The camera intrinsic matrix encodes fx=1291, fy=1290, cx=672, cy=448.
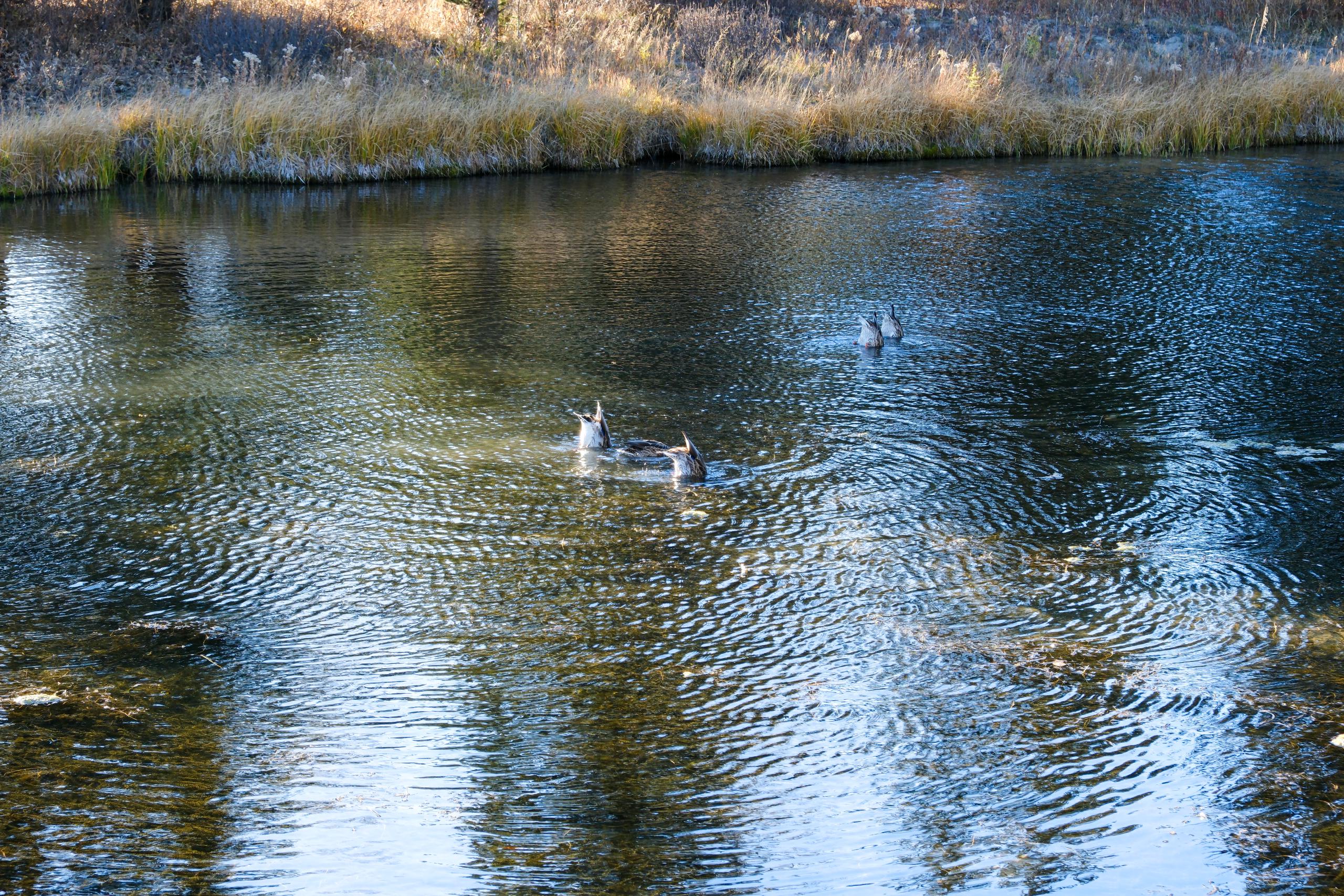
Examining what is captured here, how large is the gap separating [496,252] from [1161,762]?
8.94 m

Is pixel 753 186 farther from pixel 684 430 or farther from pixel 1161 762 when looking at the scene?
pixel 1161 762

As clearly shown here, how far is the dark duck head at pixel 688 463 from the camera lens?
6.04 meters

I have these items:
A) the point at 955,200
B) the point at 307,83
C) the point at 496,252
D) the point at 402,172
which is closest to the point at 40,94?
the point at 307,83

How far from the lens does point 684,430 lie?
682cm

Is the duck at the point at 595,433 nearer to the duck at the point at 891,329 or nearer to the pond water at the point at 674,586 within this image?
the pond water at the point at 674,586

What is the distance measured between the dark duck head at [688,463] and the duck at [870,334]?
99.9 inches

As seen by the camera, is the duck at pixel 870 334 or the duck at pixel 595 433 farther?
the duck at pixel 870 334

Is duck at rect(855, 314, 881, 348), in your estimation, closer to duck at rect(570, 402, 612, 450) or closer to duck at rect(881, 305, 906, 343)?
duck at rect(881, 305, 906, 343)

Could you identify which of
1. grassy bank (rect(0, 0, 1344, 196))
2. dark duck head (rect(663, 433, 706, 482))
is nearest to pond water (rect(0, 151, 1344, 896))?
dark duck head (rect(663, 433, 706, 482))

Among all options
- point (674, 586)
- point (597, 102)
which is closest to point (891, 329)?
point (674, 586)

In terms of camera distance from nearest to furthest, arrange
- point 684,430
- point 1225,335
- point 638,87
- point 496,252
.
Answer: point 684,430 < point 1225,335 < point 496,252 < point 638,87

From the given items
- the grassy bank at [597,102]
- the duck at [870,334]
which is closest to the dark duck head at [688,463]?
the duck at [870,334]

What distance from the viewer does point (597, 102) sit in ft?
57.8

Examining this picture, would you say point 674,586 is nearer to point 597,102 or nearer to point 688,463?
point 688,463
